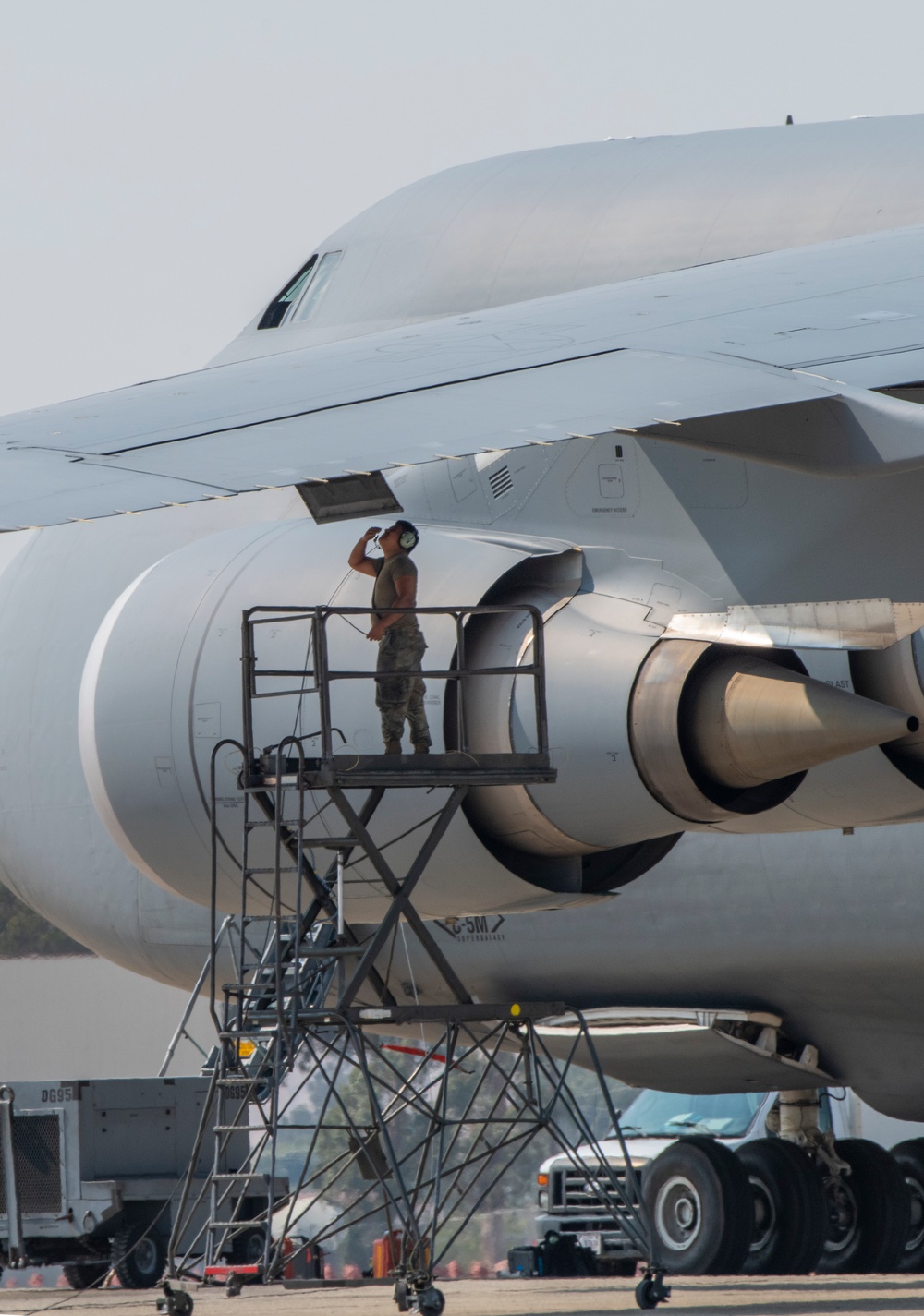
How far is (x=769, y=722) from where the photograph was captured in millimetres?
8453

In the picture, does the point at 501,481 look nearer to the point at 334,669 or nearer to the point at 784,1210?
the point at 334,669

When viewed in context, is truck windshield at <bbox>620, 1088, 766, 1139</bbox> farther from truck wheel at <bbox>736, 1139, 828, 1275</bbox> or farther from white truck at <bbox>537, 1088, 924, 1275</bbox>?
truck wheel at <bbox>736, 1139, 828, 1275</bbox>

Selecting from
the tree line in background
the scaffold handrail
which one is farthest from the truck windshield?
the tree line in background

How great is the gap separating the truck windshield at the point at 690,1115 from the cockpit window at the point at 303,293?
399 inches

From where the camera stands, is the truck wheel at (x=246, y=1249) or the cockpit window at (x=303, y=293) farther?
the truck wheel at (x=246, y=1249)

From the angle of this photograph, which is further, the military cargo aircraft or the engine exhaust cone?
the engine exhaust cone

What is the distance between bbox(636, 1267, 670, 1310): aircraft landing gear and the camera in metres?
10.8

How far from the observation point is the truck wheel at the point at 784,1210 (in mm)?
14188

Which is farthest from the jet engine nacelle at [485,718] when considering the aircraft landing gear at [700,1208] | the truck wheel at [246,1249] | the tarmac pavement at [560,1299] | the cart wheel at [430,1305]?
the truck wheel at [246,1249]

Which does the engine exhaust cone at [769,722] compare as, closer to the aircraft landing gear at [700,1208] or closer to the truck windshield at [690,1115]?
the aircraft landing gear at [700,1208]

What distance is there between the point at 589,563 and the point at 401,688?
4.00ft

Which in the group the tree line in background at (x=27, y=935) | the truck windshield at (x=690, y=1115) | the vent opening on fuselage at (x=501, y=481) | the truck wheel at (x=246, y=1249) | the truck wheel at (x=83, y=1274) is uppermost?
the tree line in background at (x=27, y=935)

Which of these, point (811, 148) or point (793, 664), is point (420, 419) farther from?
point (811, 148)

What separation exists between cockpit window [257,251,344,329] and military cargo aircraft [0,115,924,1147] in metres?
0.04
